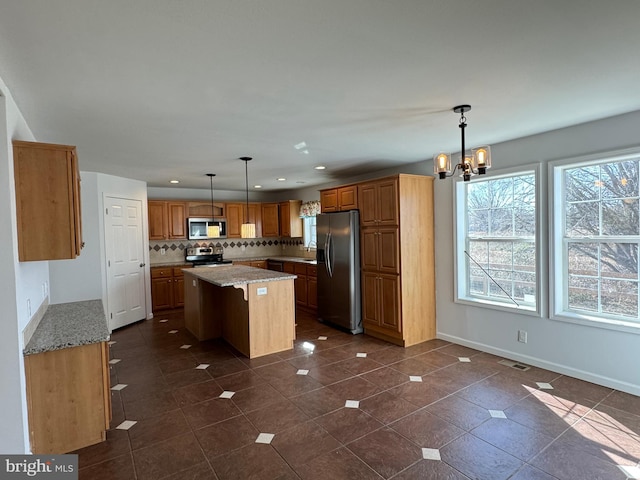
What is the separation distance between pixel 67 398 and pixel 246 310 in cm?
193

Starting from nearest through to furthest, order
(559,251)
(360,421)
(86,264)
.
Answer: (360,421) → (559,251) → (86,264)

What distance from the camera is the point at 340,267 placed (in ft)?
16.4

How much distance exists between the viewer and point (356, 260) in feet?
16.0

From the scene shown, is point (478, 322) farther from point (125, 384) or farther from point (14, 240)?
point (14, 240)

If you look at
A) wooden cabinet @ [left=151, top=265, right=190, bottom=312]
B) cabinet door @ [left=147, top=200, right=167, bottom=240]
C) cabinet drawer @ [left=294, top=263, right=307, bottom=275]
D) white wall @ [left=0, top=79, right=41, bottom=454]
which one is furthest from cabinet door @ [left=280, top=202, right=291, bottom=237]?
white wall @ [left=0, top=79, right=41, bottom=454]

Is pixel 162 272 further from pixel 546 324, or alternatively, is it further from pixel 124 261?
pixel 546 324

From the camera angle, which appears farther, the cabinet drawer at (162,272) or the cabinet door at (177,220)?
the cabinet door at (177,220)

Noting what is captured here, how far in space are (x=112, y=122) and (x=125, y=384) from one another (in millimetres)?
2462

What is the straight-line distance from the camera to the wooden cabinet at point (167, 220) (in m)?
6.54

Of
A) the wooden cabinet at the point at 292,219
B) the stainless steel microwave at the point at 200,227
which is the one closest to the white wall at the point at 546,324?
the wooden cabinet at the point at 292,219

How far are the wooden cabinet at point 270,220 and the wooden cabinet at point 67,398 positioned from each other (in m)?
5.53

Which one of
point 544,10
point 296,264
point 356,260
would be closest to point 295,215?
point 296,264

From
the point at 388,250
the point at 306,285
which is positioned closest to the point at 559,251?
the point at 388,250

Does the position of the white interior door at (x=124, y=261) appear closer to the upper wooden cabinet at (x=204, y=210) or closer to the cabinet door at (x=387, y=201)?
the upper wooden cabinet at (x=204, y=210)
